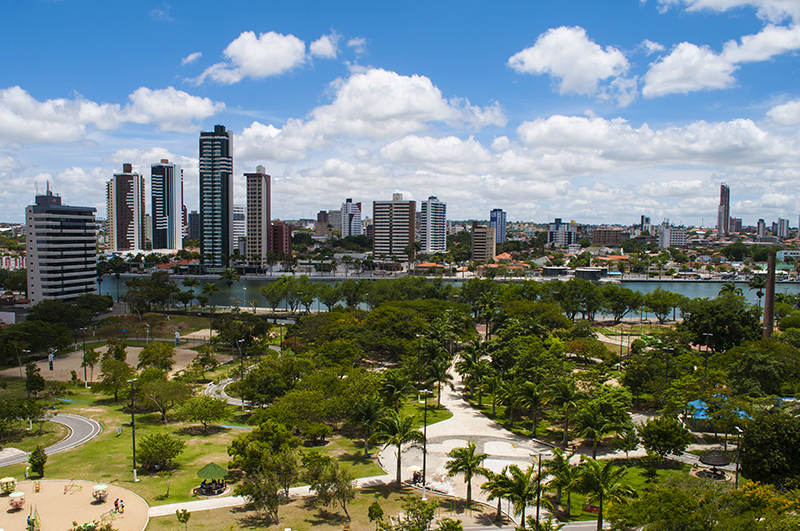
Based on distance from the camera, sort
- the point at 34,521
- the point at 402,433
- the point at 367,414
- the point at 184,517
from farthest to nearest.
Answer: the point at 367,414, the point at 402,433, the point at 34,521, the point at 184,517

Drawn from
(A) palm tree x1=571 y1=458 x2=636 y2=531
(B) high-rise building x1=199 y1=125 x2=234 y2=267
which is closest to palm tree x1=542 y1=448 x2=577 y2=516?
(A) palm tree x1=571 y1=458 x2=636 y2=531

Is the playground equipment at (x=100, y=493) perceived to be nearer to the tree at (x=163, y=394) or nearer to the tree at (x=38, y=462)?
the tree at (x=38, y=462)

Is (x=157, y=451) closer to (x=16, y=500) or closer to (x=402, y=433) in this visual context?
(x=16, y=500)

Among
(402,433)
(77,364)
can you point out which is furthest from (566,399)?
(77,364)

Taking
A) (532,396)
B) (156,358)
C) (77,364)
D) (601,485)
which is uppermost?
(601,485)

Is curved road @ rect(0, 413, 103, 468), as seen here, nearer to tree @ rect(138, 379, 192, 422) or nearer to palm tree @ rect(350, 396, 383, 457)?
tree @ rect(138, 379, 192, 422)

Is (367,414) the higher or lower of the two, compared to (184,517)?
higher

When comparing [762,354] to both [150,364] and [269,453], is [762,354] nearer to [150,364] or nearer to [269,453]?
[269,453]
